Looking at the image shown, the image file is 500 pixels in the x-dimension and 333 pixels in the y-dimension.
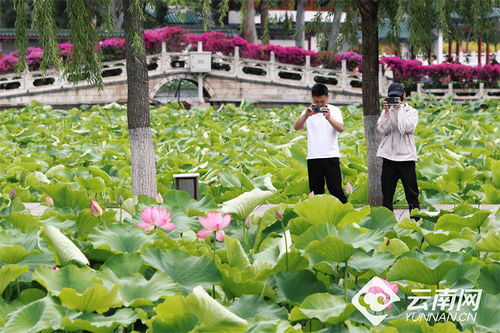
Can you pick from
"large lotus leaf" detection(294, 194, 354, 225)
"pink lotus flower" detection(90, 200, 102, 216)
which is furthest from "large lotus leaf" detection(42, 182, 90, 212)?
"large lotus leaf" detection(294, 194, 354, 225)

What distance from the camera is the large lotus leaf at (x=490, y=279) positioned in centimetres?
265

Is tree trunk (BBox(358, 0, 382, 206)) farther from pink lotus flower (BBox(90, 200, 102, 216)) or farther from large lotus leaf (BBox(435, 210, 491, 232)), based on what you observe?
pink lotus flower (BBox(90, 200, 102, 216))

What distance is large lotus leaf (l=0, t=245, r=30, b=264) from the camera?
8.50 feet

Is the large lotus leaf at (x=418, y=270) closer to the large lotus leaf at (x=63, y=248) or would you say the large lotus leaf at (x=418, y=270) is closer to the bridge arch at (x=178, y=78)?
the large lotus leaf at (x=63, y=248)

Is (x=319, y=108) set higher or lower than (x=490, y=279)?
higher

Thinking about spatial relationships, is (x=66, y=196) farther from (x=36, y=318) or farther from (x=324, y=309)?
(x=324, y=309)

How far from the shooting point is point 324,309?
92.6 inches

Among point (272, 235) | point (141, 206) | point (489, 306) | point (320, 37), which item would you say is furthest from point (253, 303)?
point (320, 37)

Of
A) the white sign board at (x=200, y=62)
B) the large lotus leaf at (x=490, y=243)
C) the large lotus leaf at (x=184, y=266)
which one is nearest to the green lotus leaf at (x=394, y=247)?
the large lotus leaf at (x=490, y=243)

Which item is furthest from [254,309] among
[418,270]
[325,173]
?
[325,173]

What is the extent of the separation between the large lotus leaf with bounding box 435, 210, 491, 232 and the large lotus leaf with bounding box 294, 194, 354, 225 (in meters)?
0.55

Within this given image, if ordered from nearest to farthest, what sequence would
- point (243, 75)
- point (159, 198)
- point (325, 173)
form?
point (159, 198) → point (325, 173) → point (243, 75)

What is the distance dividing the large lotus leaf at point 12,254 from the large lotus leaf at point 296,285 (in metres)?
0.81

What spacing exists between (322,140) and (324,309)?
350cm
